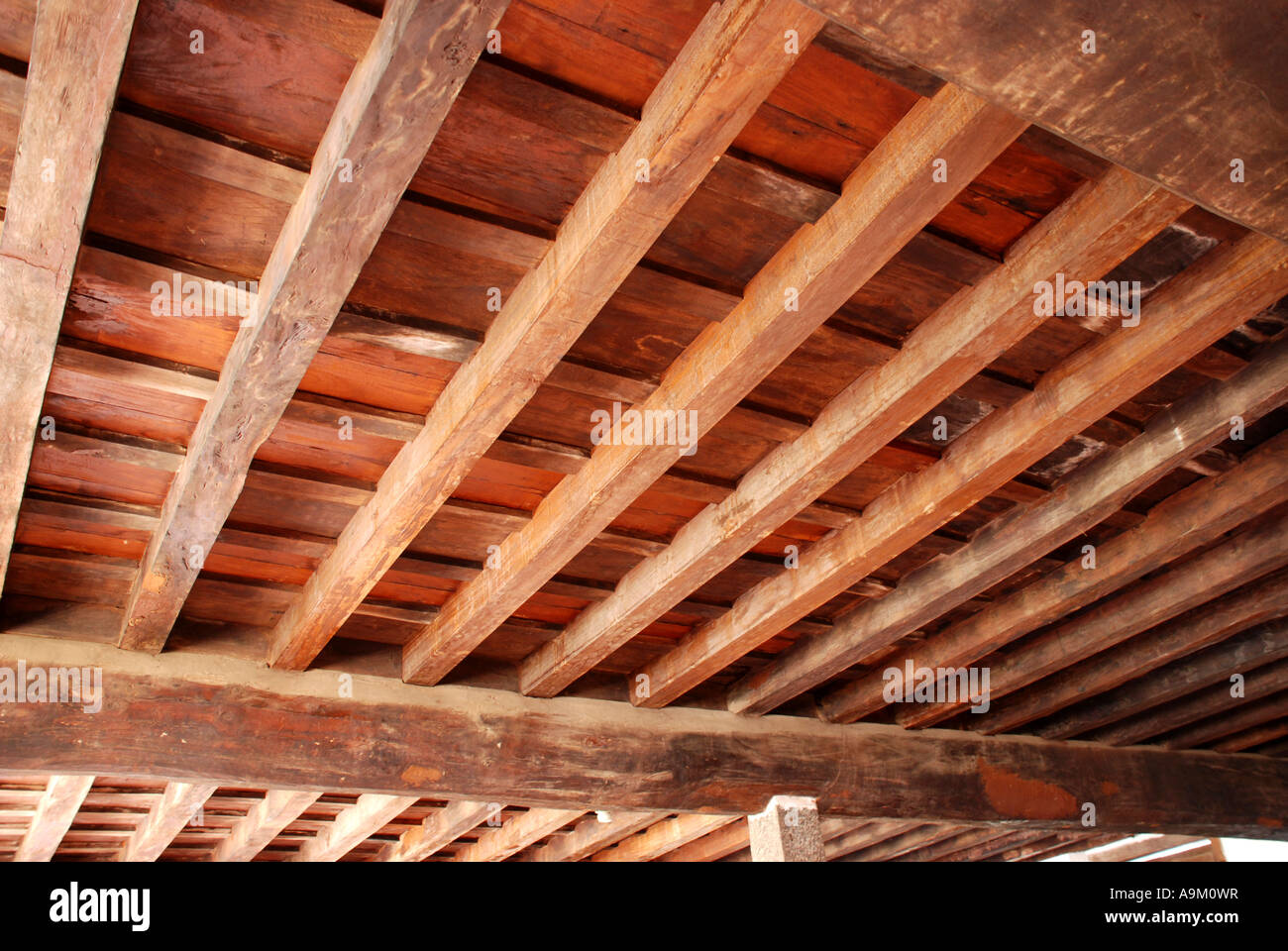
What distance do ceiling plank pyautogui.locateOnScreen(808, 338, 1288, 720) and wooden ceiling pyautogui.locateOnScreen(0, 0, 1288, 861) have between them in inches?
0.7

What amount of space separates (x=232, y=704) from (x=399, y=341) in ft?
6.40

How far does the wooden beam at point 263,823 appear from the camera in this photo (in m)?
5.15

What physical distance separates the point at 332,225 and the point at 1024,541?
2506mm

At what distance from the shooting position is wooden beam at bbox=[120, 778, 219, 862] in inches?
181

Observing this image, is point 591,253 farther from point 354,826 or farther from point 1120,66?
point 354,826

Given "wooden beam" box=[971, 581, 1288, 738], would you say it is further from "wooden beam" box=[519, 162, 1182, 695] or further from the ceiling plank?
"wooden beam" box=[519, 162, 1182, 695]

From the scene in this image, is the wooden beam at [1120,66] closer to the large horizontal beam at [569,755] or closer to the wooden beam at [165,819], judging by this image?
the large horizontal beam at [569,755]

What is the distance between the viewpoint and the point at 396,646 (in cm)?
391

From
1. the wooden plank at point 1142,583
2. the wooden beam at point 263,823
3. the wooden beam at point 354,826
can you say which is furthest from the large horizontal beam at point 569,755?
the wooden beam at point 354,826

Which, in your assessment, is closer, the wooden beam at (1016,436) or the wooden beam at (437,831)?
the wooden beam at (1016,436)

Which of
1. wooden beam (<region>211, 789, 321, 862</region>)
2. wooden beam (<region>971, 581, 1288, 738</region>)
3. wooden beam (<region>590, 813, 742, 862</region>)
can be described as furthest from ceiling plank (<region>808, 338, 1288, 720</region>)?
wooden beam (<region>211, 789, 321, 862</region>)

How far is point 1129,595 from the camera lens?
3.78 meters

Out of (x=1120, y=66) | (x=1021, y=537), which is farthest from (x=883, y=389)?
(x=1120, y=66)

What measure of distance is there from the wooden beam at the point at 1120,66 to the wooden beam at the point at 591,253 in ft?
1.06
